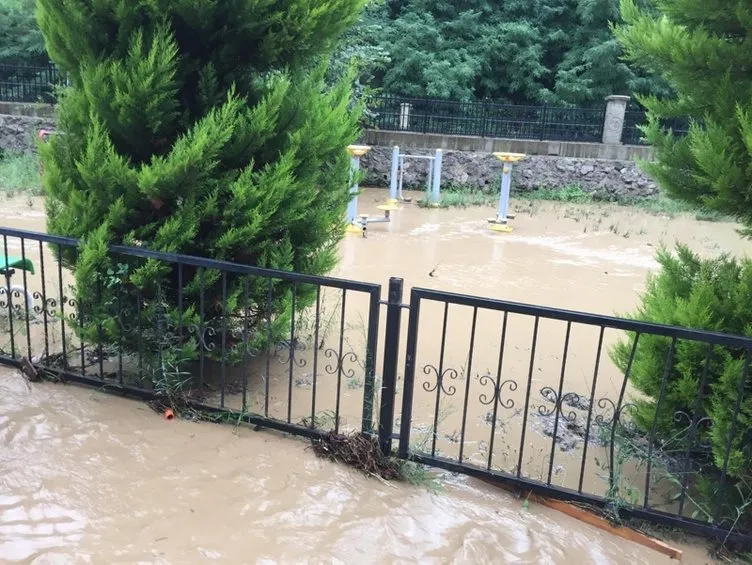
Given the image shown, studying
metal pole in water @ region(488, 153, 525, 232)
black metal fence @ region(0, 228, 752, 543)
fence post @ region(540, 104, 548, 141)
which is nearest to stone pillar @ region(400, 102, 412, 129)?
fence post @ region(540, 104, 548, 141)

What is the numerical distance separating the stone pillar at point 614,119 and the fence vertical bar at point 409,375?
15018mm

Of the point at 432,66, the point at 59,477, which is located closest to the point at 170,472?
the point at 59,477

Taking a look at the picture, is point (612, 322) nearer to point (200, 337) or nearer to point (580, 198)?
point (200, 337)

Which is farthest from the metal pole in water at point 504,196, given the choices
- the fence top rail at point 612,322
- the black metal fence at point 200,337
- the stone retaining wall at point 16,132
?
the stone retaining wall at point 16,132

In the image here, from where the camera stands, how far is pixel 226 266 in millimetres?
3467

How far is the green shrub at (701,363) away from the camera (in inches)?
117

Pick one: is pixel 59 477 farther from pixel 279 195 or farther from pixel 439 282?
pixel 439 282

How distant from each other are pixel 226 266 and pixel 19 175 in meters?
12.3

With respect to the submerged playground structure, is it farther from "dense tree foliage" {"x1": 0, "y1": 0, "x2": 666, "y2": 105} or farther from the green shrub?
"dense tree foliage" {"x1": 0, "y1": 0, "x2": 666, "y2": 105}

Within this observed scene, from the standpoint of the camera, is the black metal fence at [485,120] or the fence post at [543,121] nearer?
the fence post at [543,121]

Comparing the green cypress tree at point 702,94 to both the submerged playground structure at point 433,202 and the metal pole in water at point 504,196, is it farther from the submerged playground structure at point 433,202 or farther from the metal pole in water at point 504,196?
the metal pole in water at point 504,196

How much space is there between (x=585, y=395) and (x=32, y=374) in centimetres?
378

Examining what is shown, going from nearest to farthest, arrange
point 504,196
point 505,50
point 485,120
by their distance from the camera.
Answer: point 504,196 < point 485,120 < point 505,50

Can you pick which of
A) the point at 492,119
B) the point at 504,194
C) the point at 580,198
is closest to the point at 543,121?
the point at 492,119
